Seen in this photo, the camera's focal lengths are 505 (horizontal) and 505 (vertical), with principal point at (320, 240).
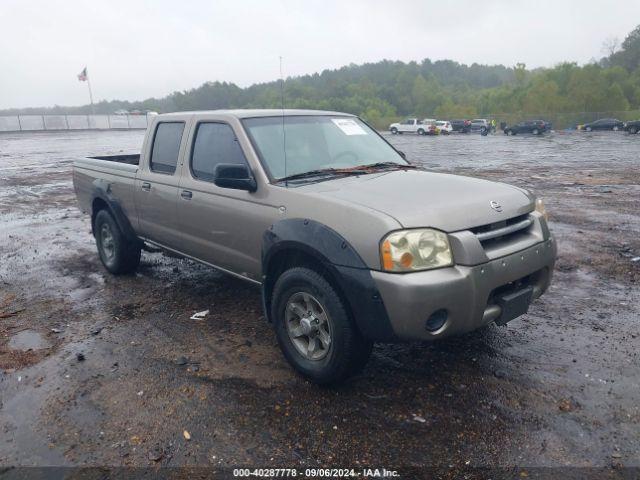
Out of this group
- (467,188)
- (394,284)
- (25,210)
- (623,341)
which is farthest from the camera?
(25,210)

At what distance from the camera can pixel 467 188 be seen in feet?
11.9

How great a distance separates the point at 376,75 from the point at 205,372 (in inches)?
5419

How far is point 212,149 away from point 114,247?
7.64 feet

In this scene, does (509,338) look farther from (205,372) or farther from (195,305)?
(195,305)

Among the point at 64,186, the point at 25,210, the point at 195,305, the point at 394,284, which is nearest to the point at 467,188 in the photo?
the point at 394,284

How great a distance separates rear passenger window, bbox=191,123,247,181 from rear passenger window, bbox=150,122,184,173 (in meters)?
0.31

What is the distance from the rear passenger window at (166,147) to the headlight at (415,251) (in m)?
2.66

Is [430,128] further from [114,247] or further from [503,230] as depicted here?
[503,230]

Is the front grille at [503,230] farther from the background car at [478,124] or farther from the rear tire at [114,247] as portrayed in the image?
the background car at [478,124]

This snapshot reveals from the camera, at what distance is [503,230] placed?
338 cm

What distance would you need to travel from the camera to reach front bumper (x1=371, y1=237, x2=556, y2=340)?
2926 mm

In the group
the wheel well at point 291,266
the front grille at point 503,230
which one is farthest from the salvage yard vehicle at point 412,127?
the wheel well at point 291,266

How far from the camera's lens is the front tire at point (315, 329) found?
10.6 ft

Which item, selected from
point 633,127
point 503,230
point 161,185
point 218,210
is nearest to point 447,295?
point 503,230
